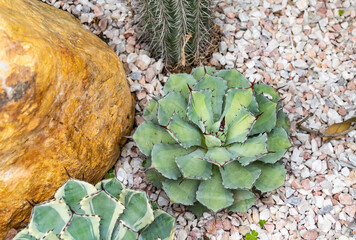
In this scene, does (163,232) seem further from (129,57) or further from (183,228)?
(129,57)

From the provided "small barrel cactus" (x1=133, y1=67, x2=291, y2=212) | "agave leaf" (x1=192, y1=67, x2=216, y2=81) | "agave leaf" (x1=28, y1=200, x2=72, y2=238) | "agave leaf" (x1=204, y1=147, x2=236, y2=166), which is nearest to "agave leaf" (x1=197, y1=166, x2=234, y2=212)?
"small barrel cactus" (x1=133, y1=67, x2=291, y2=212)

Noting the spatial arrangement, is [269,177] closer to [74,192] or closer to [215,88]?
[215,88]

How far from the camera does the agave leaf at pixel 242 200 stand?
7.29 ft

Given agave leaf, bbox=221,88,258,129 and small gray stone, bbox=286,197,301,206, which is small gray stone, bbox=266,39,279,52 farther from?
small gray stone, bbox=286,197,301,206

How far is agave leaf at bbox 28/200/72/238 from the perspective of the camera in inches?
69.7

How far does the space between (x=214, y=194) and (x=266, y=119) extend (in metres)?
0.50

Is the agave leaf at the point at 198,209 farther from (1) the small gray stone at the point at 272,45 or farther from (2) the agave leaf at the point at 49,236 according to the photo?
(1) the small gray stone at the point at 272,45

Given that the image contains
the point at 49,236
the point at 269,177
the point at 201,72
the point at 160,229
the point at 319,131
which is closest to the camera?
the point at 49,236

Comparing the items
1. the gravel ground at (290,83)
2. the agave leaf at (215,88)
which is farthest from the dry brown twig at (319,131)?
the agave leaf at (215,88)

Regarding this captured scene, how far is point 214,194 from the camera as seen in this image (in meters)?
2.16

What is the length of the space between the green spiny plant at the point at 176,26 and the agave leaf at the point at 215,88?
364 millimetres

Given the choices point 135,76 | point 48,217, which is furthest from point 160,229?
point 135,76

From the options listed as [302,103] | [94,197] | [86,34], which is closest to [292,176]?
[302,103]

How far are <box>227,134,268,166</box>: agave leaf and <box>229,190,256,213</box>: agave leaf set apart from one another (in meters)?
0.21
